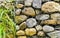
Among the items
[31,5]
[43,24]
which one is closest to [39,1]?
[31,5]

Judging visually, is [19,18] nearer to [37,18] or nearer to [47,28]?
[37,18]

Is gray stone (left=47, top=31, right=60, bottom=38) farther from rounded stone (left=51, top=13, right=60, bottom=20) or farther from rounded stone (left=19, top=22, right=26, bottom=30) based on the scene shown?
rounded stone (left=19, top=22, right=26, bottom=30)

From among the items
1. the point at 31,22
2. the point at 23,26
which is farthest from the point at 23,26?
the point at 31,22

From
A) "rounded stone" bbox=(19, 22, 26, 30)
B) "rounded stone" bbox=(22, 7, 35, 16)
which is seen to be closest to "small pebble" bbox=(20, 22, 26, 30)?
"rounded stone" bbox=(19, 22, 26, 30)

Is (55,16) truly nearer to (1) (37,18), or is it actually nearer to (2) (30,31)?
(1) (37,18)

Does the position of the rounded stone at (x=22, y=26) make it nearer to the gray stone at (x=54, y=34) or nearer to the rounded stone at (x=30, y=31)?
the rounded stone at (x=30, y=31)

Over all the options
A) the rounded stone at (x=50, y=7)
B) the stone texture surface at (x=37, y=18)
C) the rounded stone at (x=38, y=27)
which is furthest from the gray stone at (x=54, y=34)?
the rounded stone at (x=50, y=7)

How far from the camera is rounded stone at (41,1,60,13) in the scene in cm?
232

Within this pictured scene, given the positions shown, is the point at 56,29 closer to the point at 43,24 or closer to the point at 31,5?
the point at 43,24

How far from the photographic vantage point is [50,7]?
233 centimetres

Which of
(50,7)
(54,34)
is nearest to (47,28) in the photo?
(54,34)

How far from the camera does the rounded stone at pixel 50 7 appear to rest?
2320 mm

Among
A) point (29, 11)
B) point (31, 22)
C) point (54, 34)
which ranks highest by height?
point (29, 11)

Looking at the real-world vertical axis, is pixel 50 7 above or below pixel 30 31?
above
